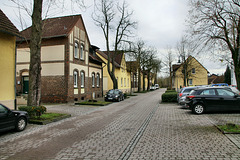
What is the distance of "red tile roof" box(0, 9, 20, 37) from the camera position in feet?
39.3

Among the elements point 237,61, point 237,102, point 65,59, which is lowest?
point 237,102

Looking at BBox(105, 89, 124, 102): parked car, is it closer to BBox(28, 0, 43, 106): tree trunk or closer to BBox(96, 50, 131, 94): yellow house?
BBox(96, 50, 131, 94): yellow house

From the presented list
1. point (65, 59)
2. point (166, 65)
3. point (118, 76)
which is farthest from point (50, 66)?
point (166, 65)

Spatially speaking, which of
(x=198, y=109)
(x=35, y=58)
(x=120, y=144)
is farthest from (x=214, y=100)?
(x=35, y=58)

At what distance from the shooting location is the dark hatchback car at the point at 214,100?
1176cm

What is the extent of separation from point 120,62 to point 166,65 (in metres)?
11.9

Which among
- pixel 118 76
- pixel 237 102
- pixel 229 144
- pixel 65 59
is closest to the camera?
pixel 229 144

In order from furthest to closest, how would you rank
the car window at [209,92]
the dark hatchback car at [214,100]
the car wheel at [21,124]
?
1. the car window at [209,92]
2. the dark hatchback car at [214,100]
3. the car wheel at [21,124]

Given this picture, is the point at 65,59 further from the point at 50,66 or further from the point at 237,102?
the point at 237,102

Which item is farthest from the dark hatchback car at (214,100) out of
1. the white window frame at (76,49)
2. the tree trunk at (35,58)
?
the white window frame at (76,49)

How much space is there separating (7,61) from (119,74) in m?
Answer: 30.0

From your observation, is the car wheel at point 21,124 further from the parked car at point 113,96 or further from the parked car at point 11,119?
the parked car at point 113,96

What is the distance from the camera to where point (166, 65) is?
155ft

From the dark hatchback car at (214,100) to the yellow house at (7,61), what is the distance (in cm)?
1137
